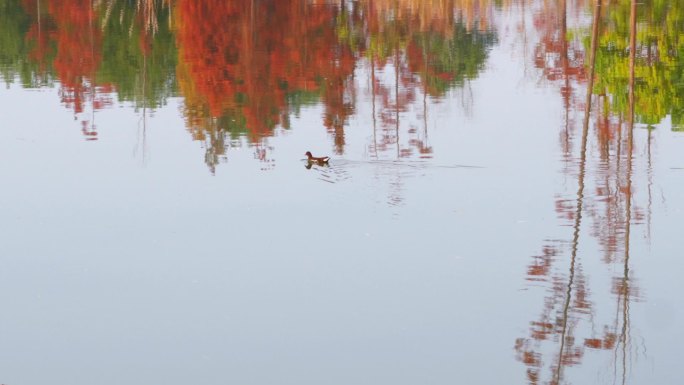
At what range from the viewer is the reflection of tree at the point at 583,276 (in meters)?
9.03

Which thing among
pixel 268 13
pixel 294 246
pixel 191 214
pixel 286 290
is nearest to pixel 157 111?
pixel 191 214

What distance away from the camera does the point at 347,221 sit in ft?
42.2

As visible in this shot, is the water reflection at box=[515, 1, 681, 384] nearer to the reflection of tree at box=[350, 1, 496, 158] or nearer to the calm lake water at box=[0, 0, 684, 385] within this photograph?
the calm lake water at box=[0, 0, 684, 385]

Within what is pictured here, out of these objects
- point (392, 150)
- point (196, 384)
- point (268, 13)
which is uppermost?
point (268, 13)

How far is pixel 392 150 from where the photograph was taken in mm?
16062

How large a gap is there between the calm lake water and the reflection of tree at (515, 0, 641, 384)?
3cm

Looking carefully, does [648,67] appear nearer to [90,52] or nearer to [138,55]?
[138,55]

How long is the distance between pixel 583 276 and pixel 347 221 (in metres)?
2.85

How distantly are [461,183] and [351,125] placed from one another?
4.59m

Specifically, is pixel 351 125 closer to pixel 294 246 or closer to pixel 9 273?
pixel 294 246

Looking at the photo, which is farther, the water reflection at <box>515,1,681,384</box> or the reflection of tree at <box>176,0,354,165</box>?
the reflection of tree at <box>176,0,354,165</box>

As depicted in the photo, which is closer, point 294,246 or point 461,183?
point 294,246

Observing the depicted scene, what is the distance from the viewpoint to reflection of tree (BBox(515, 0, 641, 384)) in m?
9.03

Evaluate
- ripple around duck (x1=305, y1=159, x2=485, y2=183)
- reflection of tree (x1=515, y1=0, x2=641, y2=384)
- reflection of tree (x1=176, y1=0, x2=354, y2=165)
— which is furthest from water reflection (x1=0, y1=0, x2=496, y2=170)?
reflection of tree (x1=515, y1=0, x2=641, y2=384)
